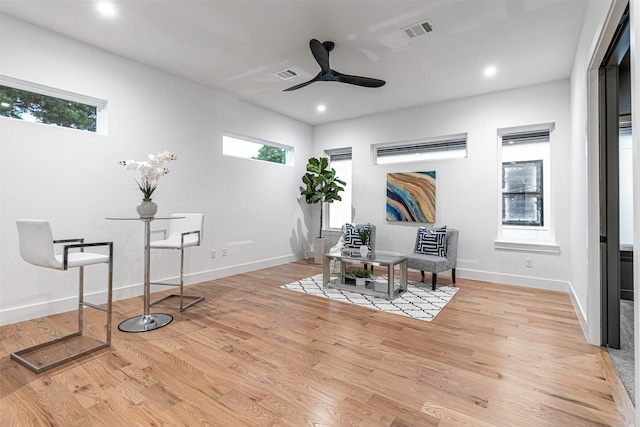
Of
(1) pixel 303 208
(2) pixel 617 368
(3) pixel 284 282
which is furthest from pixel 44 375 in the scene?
(1) pixel 303 208

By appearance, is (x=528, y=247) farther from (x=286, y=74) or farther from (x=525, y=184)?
(x=286, y=74)

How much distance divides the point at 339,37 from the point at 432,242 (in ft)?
9.98

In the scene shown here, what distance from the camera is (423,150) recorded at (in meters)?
5.46

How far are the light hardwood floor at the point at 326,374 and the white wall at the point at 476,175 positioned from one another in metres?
1.35

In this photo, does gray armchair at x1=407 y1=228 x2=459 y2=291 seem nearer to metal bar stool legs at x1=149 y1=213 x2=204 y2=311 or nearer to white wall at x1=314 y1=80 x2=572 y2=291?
white wall at x1=314 y1=80 x2=572 y2=291

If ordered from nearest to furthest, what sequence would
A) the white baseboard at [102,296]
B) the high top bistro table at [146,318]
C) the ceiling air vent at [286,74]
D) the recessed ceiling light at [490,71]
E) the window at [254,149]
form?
the high top bistro table at [146,318] → the white baseboard at [102,296] → the recessed ceiling light at [490,71] → the ceiling air vent at [286,74] → the window at [254,149]

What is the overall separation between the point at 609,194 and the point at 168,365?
3.64 metres

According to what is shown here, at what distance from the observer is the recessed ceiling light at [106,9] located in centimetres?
274

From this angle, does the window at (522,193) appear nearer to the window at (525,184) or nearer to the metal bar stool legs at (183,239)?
the window at (525,184)

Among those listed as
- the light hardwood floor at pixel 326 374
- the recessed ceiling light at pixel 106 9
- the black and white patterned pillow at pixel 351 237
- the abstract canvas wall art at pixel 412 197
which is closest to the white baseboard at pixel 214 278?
the light hardwood floor at pixel 326 374

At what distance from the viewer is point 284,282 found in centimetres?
458

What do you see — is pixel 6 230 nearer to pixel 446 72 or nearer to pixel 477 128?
pixel 446 72

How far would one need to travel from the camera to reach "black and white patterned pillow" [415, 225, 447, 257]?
4.51 m

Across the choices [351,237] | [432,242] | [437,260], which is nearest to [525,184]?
[432,242]
